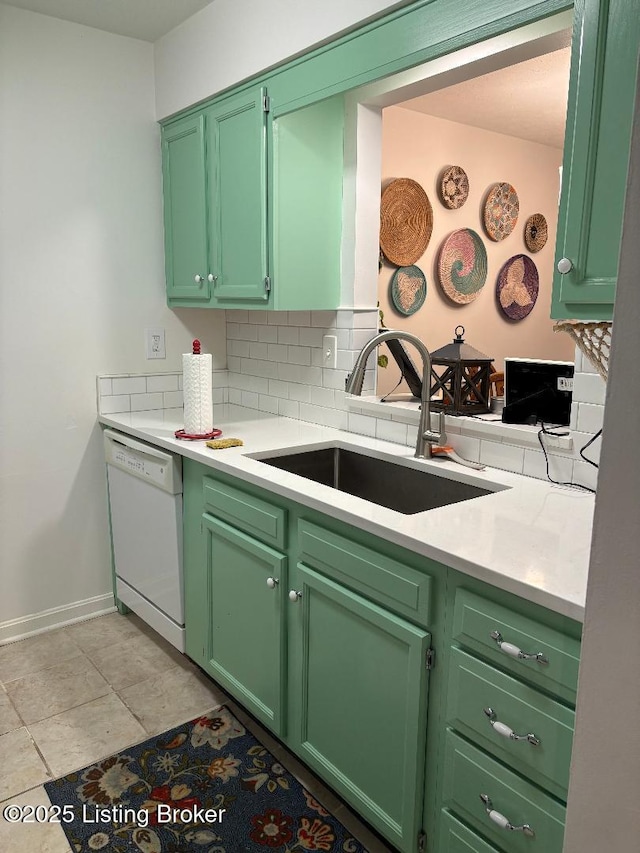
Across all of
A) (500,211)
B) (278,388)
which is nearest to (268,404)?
(278,388)

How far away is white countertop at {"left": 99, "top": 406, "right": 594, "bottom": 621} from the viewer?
1240 millimetres

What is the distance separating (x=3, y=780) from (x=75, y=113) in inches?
95.9

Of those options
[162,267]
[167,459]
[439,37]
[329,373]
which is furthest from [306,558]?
[162,267]

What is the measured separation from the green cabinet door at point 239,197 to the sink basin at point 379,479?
1.99ft

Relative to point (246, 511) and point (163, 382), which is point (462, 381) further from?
point (163, 382)

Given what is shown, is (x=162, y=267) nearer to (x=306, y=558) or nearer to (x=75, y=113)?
(x=75, y=113)

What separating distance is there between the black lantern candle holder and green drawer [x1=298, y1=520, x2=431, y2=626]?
2.25ft

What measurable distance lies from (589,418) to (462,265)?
2.64m

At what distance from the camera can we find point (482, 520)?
1.54 m

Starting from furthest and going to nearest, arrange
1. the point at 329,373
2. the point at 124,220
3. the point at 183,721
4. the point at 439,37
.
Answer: the point at 124,220, the point at 329,373, the point at 183,721, the point at 439,37

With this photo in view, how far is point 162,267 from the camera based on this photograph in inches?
118

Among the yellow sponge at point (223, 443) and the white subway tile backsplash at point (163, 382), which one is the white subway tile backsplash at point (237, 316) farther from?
the yellow sponge at point (223, 443)

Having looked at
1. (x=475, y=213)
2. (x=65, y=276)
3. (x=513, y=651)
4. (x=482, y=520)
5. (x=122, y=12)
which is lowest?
(x=513, y=651)

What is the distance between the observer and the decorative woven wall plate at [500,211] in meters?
4.30
